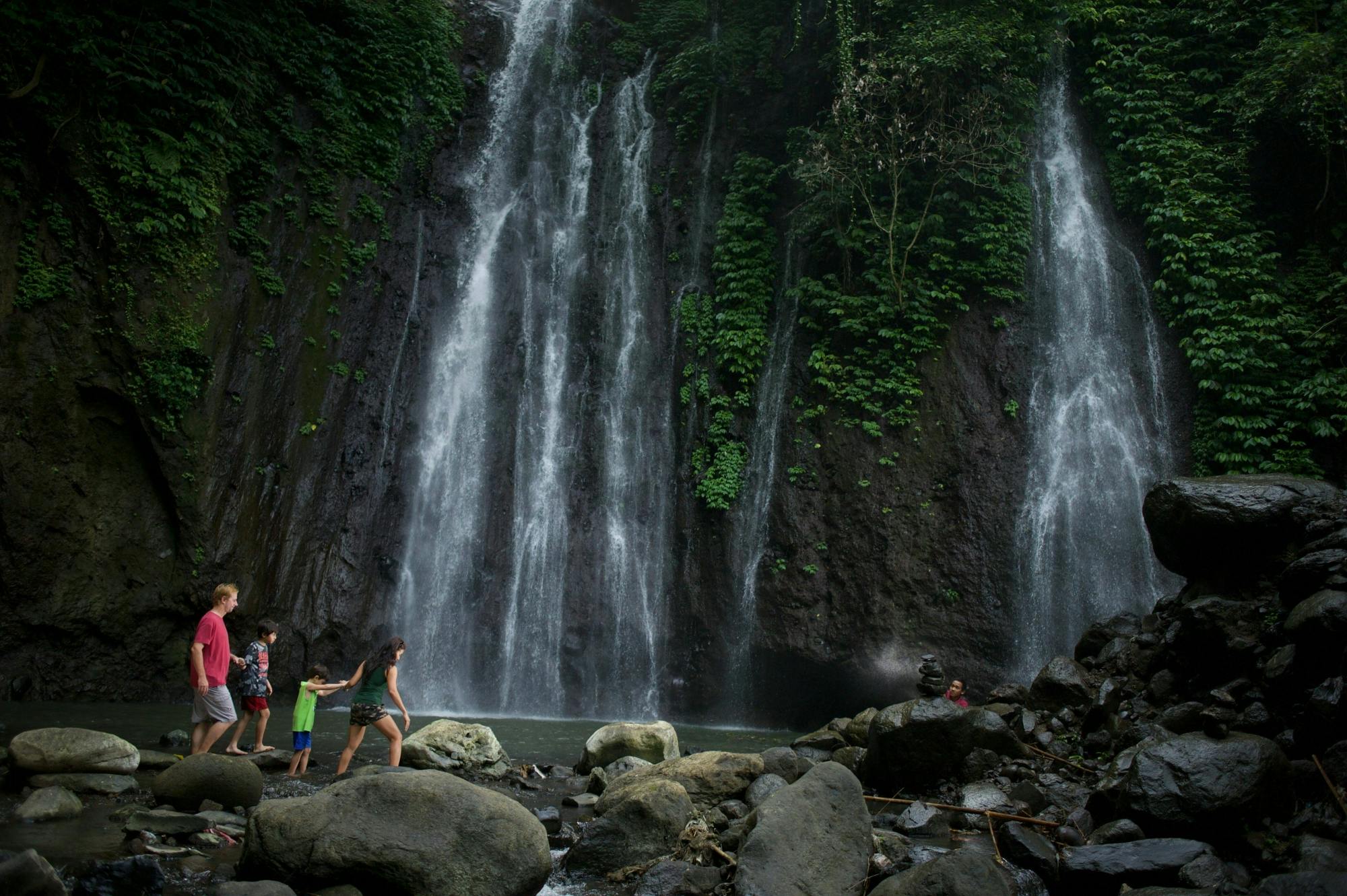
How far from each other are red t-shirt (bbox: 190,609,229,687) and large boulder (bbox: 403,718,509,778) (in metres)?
1.99

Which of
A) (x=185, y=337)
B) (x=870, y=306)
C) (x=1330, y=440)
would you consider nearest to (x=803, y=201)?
(x=870, y=306)

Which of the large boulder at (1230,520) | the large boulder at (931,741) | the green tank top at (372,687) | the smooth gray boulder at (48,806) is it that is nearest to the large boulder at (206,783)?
the smooth gray boulder at (48,806)

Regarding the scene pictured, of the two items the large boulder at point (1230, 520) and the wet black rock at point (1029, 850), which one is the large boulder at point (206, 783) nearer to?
the wet black rock at point (1029, 850)

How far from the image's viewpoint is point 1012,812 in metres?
6.48

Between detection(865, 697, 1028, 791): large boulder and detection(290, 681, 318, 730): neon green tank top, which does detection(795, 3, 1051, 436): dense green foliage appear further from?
detection(290, 681, 318, 730): neon green tank top

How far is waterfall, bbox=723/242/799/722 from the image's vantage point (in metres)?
15.6

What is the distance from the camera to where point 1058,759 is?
761 centimetres

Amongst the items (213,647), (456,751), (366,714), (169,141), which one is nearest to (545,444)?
(169,141)

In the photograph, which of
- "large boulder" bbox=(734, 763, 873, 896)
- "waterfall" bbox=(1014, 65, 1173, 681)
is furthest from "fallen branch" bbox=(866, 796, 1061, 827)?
"waterfall" bbox=(1014, 65, 1173, 681)

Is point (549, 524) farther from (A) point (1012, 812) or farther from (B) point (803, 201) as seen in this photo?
(A) point (1012, 812)

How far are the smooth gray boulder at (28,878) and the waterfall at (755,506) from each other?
1235cm

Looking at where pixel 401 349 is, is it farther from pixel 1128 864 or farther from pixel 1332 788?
pixel 1332 788

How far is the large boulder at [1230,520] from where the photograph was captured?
25.3ft

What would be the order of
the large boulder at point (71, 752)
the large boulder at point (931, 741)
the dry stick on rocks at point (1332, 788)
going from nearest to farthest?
the dry stick on rocks at point (1332, 788)
the large boulder at point (71, 752)
the large boulder at point (931, 741)
